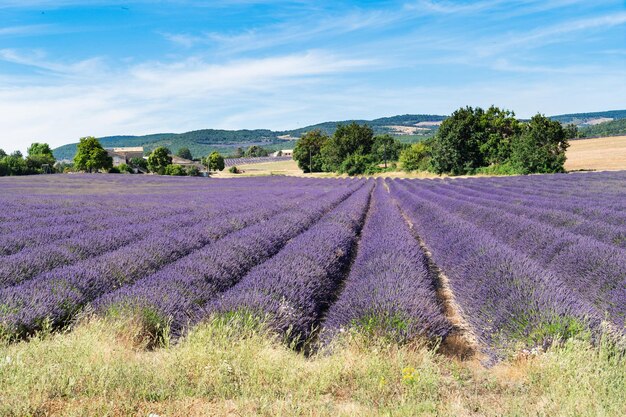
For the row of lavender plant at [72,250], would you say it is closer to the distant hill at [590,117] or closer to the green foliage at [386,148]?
the green foliage at [386,148]

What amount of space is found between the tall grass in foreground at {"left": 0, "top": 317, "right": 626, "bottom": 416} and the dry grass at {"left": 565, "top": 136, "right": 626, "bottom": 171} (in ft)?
151

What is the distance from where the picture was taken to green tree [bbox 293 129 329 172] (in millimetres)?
75938

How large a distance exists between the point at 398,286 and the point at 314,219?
6.47 m

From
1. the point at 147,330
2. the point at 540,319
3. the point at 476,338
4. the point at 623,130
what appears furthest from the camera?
the point at 623,130

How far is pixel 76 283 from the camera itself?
438cm

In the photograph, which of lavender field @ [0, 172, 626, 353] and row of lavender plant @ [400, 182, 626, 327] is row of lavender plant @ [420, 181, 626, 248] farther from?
row of lavender plant @ [400, 182, 626, 327]

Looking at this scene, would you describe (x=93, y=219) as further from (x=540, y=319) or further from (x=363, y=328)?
(x=540, y=319)

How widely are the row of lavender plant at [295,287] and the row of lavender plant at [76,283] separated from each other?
1.29 metres

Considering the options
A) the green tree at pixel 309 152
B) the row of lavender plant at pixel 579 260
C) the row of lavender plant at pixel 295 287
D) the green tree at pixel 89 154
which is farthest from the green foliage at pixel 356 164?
the row of lavender plant at pixel 295 287

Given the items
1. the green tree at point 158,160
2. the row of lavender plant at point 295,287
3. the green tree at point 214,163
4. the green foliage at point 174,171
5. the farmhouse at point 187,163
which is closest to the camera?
the row of lavender plant at point 295,287

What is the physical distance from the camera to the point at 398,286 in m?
4.06

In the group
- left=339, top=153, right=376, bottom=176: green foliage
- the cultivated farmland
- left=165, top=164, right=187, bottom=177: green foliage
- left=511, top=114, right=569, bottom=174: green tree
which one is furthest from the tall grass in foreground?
left=165, top=164, right=187, bottom=177: green foliage

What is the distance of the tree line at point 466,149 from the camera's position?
4078 cm

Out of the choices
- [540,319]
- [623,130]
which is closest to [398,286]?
[540,319]
